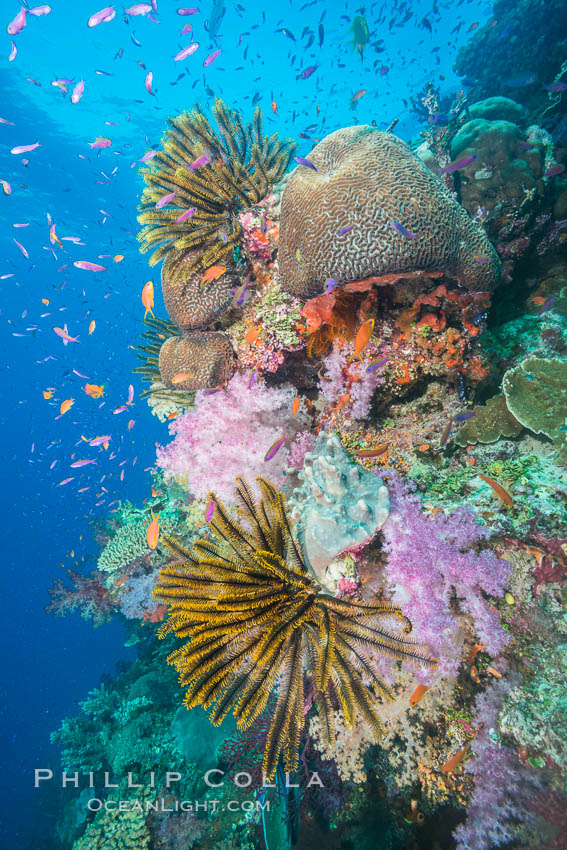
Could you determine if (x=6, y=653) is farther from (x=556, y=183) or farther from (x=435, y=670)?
(x=556, y=183)

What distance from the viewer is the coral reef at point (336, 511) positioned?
321cm

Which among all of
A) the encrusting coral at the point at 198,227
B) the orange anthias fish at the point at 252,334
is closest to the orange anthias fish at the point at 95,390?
the encrusting coral at the point at 198,227

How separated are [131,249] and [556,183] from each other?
164 feet

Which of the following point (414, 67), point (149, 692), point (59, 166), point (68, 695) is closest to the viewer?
point (149, 692)

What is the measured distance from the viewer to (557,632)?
295 cm

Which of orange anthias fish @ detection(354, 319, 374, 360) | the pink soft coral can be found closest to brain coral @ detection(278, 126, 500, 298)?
orange anthias fish @ detection(354, 319, 374, 360)

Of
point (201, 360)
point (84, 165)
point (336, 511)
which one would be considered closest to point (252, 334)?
point (201, 360)

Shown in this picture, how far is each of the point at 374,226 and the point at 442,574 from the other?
3.48m

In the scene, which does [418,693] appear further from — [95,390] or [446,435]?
[95,390]

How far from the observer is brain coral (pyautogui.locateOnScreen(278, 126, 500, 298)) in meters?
3.68

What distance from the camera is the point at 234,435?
16.2ft

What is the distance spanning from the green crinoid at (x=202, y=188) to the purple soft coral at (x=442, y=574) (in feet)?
14.3

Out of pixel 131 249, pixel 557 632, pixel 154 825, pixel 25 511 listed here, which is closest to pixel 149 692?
pixel 154 825

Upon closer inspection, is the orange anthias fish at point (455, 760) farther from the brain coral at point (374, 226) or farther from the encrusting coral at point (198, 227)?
the encrusting coral at point (198, 227)
